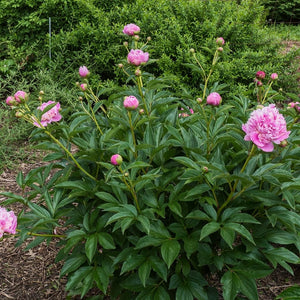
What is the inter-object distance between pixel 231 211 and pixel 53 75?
3.03 metres

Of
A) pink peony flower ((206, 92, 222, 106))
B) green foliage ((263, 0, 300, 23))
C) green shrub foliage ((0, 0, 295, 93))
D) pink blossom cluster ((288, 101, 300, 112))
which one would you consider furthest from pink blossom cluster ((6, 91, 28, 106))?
green foliage ((263, 0, 300, 23))

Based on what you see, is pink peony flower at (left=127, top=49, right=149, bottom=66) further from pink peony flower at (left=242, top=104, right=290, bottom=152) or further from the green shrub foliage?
the green shrub foliage

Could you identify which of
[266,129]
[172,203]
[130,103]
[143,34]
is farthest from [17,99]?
[143,34]

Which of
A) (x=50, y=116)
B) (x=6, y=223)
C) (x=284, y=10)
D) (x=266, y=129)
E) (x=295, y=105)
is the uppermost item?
(x=266, y=129)

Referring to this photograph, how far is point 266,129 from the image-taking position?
1135 millimetres

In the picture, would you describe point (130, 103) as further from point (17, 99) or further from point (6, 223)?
point (6, 223)

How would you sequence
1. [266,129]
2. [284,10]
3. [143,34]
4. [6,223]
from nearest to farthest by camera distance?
[266,129], [6,223], [143,34], [284,10]

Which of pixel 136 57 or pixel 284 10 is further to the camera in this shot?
pixel 284 10

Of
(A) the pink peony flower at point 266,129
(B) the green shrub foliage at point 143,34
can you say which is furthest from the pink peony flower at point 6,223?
(B) the green shrub foliage at point 143,34

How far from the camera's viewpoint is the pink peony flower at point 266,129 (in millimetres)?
1146

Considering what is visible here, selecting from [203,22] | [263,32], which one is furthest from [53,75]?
[263,32]

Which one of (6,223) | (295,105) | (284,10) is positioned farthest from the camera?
(284,10)

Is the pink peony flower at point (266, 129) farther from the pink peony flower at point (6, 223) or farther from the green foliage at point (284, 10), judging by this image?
the green foliage at point (284, 10)

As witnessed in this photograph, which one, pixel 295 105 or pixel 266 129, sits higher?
pixel 266 129
